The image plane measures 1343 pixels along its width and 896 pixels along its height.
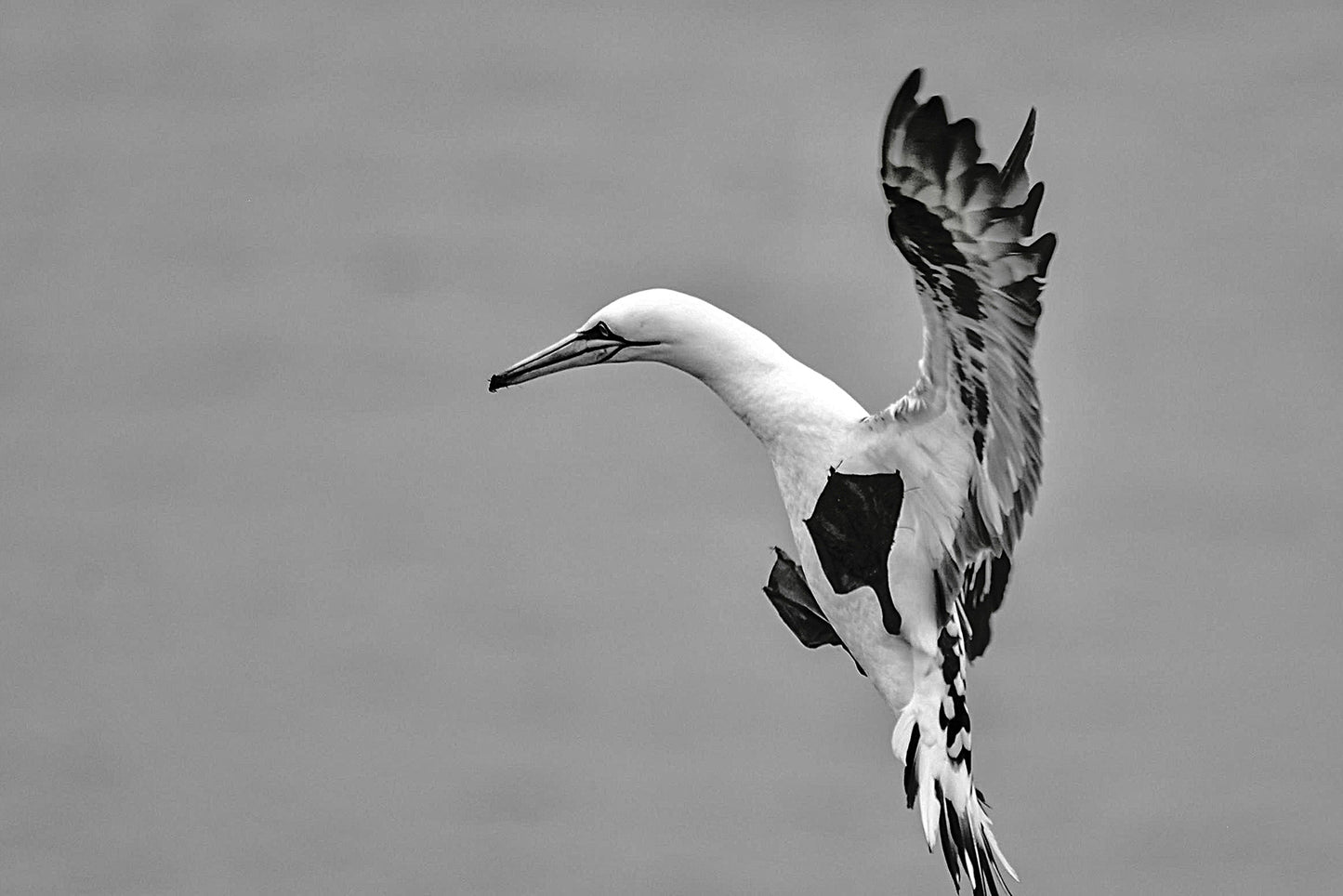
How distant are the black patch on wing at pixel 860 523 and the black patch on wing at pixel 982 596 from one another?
94 millimetres

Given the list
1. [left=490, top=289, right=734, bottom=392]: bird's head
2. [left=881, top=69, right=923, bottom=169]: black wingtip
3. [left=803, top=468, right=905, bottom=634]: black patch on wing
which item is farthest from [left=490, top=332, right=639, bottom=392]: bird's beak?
[left=881, top=69, right=923, bottom=169]: black wingtip

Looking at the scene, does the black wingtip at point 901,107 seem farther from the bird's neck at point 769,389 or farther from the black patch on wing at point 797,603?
the black patch on wing at point 797,603

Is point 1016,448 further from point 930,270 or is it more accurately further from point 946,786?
point 946,786

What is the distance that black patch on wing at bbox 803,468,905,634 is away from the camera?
1800 mm

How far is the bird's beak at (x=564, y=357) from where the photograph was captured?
1914 millimetres

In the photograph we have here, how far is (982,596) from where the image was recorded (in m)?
1.87

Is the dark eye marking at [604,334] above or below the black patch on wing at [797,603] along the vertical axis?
above

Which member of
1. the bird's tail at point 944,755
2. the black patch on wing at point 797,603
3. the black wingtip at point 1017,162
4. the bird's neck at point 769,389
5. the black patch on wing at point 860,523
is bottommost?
the bird's tail at point 944,755

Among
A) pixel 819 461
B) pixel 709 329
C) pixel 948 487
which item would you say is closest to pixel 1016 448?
pixel 948 487

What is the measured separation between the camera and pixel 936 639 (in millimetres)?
1851

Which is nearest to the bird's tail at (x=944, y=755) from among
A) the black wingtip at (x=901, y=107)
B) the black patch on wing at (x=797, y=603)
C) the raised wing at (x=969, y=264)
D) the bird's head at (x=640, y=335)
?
the black patch on wing at (x=797, y=603)

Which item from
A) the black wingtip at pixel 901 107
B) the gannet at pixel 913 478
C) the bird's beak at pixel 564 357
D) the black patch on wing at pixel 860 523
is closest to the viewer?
the black wingtip at pixel 901 107

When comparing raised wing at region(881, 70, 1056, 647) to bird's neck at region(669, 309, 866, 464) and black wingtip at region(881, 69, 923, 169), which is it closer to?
black wingtip at region(881, 69, 923, 169)

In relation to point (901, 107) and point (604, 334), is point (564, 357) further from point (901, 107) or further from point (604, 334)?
point (901, 107)
